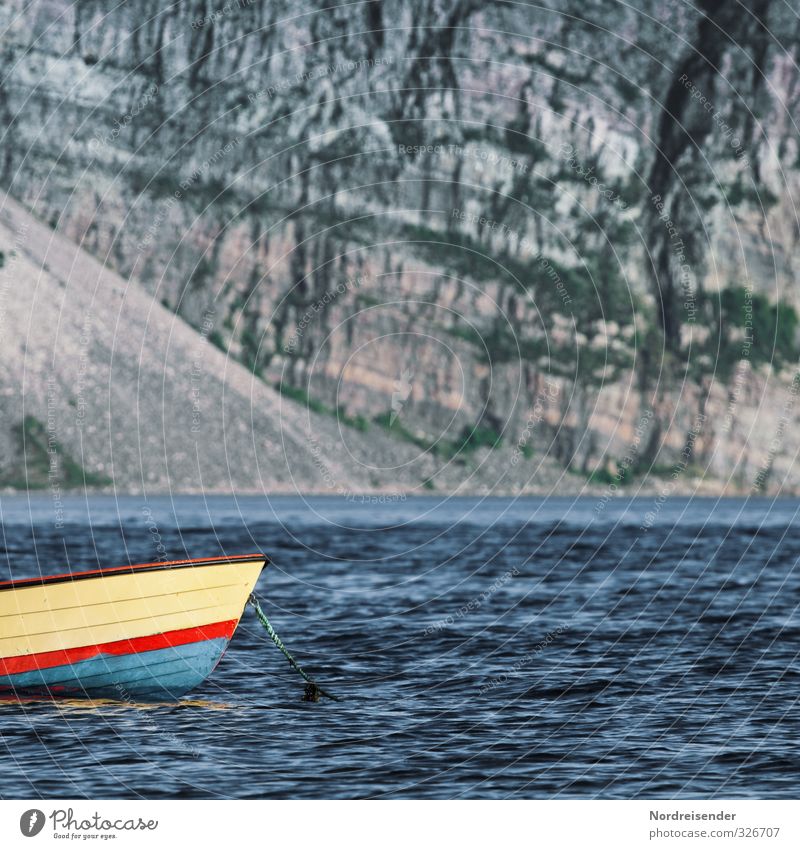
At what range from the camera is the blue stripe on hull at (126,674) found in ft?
97.8

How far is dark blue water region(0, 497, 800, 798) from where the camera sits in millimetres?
23516

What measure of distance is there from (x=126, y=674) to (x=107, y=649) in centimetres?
84

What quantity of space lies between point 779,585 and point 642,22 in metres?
151

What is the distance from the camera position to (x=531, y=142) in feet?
623

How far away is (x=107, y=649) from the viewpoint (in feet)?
97.1
